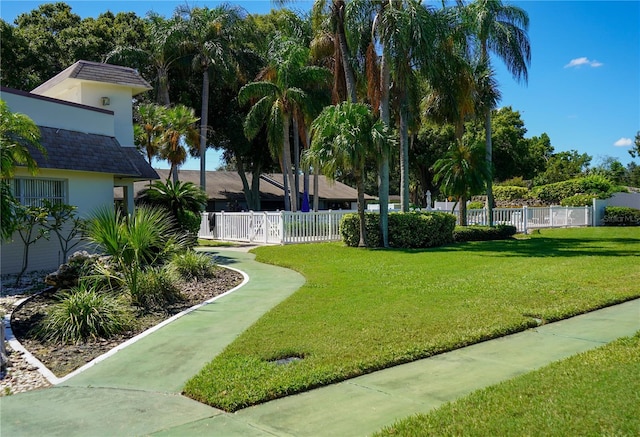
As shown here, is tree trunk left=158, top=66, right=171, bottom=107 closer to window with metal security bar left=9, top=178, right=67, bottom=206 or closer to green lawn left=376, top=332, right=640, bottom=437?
window with metal security bar left=9, top=178, right=67, bottom=206

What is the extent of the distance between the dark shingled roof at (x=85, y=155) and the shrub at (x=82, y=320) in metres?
6.77

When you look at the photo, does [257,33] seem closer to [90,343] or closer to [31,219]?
[31,219]

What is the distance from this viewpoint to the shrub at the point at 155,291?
9.32 metres

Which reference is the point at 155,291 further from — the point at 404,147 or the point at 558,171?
the point at 558,171

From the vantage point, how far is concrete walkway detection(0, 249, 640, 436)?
4.53 m

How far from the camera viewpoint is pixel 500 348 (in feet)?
21.9

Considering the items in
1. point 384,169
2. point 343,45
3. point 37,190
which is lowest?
point 37,190

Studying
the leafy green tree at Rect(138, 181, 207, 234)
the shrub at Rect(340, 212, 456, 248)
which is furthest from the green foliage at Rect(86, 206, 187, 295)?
the shrub at Rect(340, 212, 456, 248)

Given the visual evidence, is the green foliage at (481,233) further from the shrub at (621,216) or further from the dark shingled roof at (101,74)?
the dark shingled roof at (101,74)

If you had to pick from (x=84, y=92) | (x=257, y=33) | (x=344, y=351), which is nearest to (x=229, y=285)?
(x=344, y=351)

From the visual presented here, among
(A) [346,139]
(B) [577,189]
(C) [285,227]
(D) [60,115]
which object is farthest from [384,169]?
(B) [577,189]

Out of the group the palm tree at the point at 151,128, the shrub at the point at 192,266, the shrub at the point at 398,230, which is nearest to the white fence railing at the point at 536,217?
the shrub at the point at 398,230

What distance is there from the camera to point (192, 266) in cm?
1236

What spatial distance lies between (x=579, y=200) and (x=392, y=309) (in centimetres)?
3074
